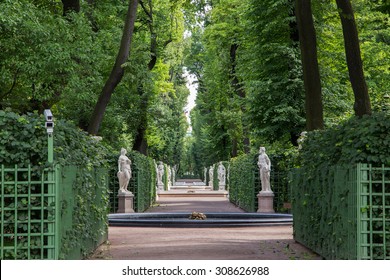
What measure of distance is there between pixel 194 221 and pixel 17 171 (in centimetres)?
1338

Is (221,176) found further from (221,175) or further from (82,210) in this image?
(82,210)

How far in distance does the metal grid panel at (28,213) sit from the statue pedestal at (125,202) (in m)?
19.9

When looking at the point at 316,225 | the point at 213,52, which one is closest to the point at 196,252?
the point at 316,225

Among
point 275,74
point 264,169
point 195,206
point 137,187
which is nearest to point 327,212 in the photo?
point 264,169

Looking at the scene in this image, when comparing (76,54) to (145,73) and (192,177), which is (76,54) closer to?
(145,73)

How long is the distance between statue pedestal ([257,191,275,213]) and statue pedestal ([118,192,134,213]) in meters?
4.66

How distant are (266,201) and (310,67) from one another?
31.6 feet

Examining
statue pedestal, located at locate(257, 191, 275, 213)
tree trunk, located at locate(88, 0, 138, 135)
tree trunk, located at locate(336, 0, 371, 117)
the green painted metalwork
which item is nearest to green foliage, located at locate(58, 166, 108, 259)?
tree trunk, located at locate(336, 0, 371, 117)

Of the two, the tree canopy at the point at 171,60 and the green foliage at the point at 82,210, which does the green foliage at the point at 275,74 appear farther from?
the green foliage at the point at 82,210

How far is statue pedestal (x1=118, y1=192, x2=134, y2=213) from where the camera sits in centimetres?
Result: 3122

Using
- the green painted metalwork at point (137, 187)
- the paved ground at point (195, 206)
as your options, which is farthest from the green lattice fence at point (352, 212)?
the paved ground at point (195, 206)

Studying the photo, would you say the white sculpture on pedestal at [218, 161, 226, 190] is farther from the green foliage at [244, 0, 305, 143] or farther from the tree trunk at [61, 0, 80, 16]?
the tree trunk at [61, 0, 80, 16]

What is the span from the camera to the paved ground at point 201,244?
1487 centimetres

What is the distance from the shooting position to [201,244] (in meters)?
17.3
